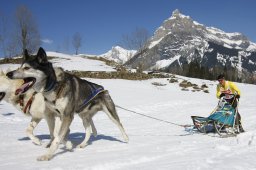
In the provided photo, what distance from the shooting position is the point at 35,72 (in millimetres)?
5949

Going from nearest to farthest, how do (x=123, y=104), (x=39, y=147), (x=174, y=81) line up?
(x=39, y=147) < (x=123, y=104) < (x=174, y=81)

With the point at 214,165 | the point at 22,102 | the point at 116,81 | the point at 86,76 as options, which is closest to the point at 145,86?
the point at 116,81

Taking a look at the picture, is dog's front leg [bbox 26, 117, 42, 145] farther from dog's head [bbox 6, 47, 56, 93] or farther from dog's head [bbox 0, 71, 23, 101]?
dog's head [bbox 6, 47, 56, 93]

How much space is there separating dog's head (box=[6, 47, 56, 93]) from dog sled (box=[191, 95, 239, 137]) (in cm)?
497

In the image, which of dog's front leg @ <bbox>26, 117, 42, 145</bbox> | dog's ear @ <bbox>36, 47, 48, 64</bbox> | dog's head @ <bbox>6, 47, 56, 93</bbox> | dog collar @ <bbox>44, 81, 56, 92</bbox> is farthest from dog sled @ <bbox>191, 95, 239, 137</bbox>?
dog's ear @ <bbox>36, 47, 48, 64</bbox>

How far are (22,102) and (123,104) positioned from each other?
1344 centimetres

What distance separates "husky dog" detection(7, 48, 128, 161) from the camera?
233 inches

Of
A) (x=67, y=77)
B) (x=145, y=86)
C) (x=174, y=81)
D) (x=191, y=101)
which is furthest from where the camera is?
(x=174, y=81)

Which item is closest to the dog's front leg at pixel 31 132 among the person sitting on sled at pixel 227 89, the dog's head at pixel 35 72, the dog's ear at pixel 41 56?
the dog's head at pixel 35 72

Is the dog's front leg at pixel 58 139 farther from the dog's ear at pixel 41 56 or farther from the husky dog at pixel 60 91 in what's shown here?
the dog's ear at pixel 41 56

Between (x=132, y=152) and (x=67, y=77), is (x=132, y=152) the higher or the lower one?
the lower one

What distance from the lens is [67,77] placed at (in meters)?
6.83

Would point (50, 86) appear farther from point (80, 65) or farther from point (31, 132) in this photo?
point (80, 65)

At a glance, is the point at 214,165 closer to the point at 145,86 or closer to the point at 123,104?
the point at 123,104
